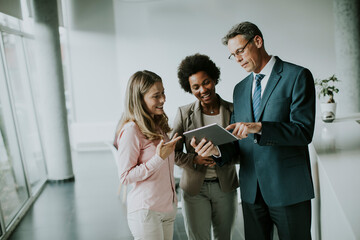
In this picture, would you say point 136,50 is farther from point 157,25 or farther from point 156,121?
point 156,121

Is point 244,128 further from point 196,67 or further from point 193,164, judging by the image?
point 196,67

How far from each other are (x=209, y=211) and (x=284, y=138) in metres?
0.91

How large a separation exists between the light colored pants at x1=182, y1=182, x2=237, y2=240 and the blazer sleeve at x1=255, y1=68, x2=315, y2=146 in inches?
27.3

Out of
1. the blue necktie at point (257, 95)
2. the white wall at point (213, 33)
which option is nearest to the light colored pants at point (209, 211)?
the blue necktie at point (257, 95)

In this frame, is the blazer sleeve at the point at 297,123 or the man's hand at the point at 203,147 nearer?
the blazer sleeve at the point at 297,123

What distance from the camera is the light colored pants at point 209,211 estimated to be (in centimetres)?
235

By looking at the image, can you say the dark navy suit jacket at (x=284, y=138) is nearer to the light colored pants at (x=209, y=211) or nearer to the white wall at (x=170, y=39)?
the light colored pants at (x=209, y=211)

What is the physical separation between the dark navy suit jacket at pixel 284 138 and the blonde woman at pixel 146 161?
1.75ft

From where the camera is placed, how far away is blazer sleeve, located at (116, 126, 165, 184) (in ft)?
6.31

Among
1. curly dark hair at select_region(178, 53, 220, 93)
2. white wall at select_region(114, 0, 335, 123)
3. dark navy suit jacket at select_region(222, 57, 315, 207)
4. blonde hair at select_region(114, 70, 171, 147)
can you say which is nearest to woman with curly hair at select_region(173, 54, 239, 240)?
curly dark hair at select_region(178, 53, 220, 93)

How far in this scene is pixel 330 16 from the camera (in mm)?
8281

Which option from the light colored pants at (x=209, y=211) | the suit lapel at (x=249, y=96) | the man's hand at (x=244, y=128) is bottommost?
the light colored pants at (x=209, y=211)

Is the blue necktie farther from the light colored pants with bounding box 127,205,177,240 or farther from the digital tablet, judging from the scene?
the light colored pants with bounding box 127,205,177,240

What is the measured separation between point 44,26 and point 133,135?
196 inches
